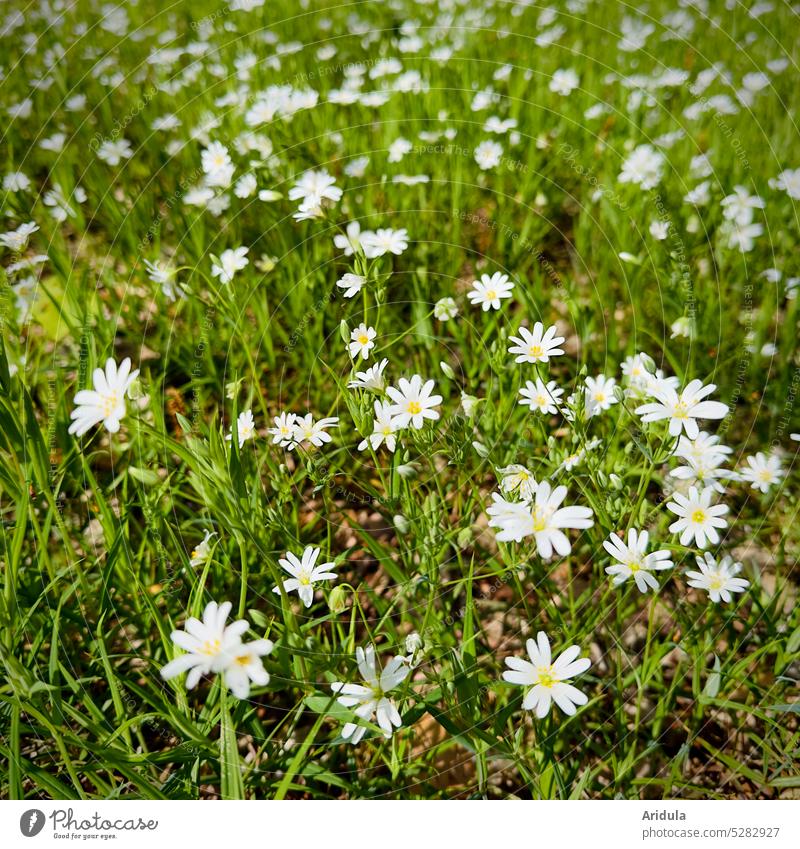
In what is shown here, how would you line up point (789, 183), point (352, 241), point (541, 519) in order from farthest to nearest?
point (789, 183)
point (352, 241)
point (541, 519)

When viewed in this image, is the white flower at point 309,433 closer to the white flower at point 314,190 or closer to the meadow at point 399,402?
the meadow at point 399,402

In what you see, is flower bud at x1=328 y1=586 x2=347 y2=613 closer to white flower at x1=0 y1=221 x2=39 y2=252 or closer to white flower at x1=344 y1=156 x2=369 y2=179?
white flower at x1=0 y1=221 x2=39 y2=252

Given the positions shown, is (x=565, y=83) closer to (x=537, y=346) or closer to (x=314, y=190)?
(x=314, y=190)

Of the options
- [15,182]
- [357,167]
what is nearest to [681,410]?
[357,167]

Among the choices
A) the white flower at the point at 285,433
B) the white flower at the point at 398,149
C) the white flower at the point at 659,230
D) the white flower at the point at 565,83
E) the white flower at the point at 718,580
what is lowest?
the white flower at the point at 718,580

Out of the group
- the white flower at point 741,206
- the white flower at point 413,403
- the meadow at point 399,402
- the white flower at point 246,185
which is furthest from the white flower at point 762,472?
the white flower at point 246,185
